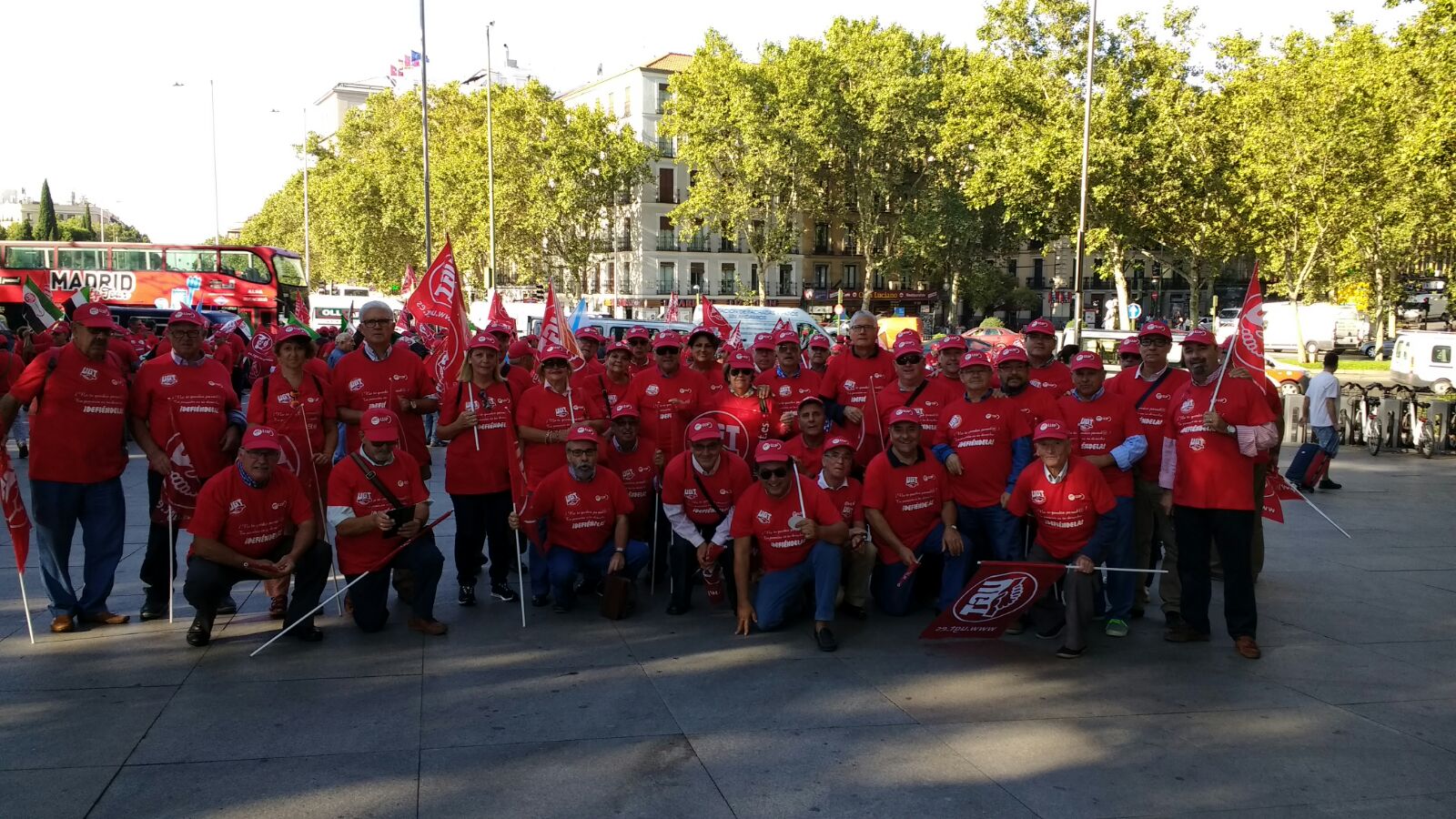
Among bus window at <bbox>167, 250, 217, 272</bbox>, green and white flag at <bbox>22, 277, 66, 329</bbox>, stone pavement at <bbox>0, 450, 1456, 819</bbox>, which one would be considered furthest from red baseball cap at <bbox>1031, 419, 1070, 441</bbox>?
bus window at <bbox>167, 250, 217, 272</bbox>

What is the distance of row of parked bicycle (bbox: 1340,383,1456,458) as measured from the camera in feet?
53.9

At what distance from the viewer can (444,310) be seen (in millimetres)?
8086

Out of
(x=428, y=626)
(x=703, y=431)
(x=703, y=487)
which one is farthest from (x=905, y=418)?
(x=428, y=626)

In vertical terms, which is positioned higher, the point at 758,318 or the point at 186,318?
the point at 186,318

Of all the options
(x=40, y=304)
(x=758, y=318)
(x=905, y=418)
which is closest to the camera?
(x=905, y=418)

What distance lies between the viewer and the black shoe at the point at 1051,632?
6747 mm

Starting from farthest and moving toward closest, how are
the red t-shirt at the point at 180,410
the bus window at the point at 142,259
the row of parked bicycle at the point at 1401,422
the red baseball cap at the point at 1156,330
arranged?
the bus window at the point at 142,259
the row of parked bicycle at the point at 1401,422
the red baseball cap at the point at 1156,330
the red t-shirt at the point at 180,410

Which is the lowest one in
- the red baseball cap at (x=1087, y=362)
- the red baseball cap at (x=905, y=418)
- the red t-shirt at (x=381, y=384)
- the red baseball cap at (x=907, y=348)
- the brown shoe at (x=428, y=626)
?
the brown shoe at (x=428, y=626)

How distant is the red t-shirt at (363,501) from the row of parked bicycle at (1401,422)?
15.1 metres

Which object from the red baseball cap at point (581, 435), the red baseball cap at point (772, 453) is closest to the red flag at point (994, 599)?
the red baseball cap at point (772, 453)

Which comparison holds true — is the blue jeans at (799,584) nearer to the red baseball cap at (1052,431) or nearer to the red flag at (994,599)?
the red flag at (994,599)

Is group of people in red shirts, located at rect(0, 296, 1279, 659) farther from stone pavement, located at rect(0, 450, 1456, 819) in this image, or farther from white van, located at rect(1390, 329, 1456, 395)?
white van, located at rect(1390, 329, 1456, 395)

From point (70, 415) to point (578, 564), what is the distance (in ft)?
10.0

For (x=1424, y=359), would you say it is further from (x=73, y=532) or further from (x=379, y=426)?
(x=73, y=532)
